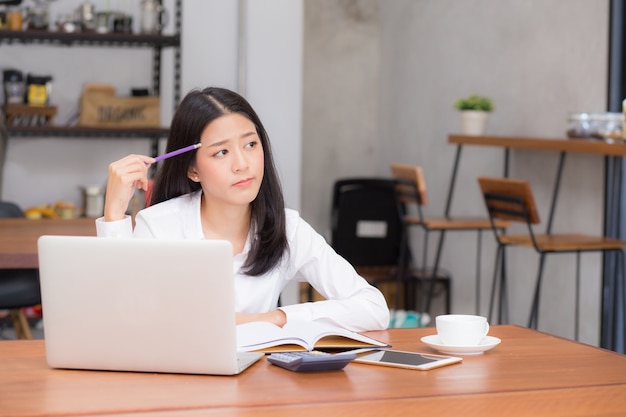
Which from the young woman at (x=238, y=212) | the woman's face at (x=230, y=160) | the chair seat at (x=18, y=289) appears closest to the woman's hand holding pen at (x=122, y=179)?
the young woman at (x=238, y=212)

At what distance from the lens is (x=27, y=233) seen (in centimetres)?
339

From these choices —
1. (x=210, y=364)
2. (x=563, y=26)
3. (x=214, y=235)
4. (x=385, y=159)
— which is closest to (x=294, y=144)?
(x=563, y=26)

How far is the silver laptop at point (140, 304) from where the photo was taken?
1.50 m

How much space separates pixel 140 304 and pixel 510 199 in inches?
121

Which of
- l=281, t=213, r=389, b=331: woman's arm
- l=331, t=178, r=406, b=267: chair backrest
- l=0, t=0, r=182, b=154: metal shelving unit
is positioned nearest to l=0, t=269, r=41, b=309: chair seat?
l=0, t=0, r=182, b=154: metal shelving unit

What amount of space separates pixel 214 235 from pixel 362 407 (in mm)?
965

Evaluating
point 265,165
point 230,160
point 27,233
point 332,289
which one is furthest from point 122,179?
point 27,233

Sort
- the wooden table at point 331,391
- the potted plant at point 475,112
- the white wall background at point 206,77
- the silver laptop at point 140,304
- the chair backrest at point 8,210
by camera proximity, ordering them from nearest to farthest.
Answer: the wooden table at point 331,391 < the silver laptop at point 140,304 < the chair backrest at point 8,210 < the white wall background at point 206,77 < the potted plant at point 475,112

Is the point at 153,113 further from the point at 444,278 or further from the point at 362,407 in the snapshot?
the point at 362,407

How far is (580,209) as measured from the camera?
4945 mm

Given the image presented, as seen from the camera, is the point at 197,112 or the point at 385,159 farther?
the point at 385,159

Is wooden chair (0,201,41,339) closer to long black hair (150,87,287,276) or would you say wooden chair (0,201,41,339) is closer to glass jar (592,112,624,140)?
long black hair (150,87,287,276)

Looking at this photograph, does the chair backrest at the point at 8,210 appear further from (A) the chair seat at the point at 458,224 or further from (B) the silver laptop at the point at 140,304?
(B) the silver laptop at the point at 140,304

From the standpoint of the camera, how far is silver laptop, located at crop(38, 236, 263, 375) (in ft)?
4.93
